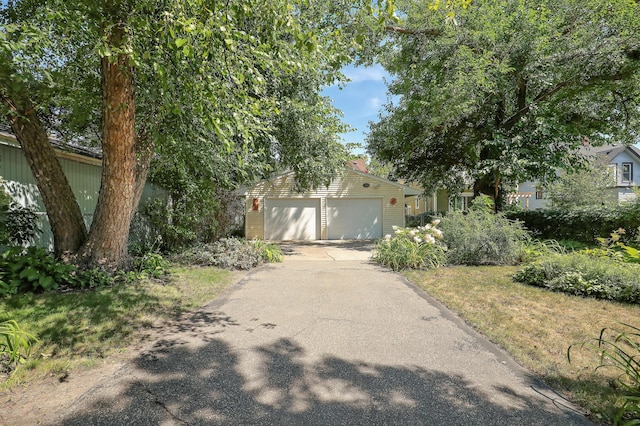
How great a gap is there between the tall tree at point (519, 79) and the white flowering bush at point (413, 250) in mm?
4279

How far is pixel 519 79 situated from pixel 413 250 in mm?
7695

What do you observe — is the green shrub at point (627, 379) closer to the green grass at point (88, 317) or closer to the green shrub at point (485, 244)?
the green grass at point (88, 317)

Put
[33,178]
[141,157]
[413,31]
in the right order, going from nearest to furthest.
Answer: [141,157] → [33,178] → [413,31]

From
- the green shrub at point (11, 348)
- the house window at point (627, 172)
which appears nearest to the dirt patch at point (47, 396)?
the green shrub at point (11, 348)

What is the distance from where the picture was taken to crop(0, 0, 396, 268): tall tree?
3506mm

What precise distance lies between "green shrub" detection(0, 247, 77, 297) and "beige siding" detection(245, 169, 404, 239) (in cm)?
1123

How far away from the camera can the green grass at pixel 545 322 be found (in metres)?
2.77

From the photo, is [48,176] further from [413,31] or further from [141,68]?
[413,31]

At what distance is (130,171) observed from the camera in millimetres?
5492

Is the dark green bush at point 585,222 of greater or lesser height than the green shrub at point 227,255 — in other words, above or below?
above

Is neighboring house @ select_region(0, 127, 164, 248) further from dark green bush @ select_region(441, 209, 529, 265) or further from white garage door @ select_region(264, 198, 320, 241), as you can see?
dark green bush @ select_region(441, 209, 529, 265)

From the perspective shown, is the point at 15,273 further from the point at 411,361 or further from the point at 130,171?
the point at 411,361

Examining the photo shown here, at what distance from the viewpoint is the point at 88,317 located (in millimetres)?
3990

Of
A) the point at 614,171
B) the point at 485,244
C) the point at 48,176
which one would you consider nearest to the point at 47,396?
the point at 48,176
